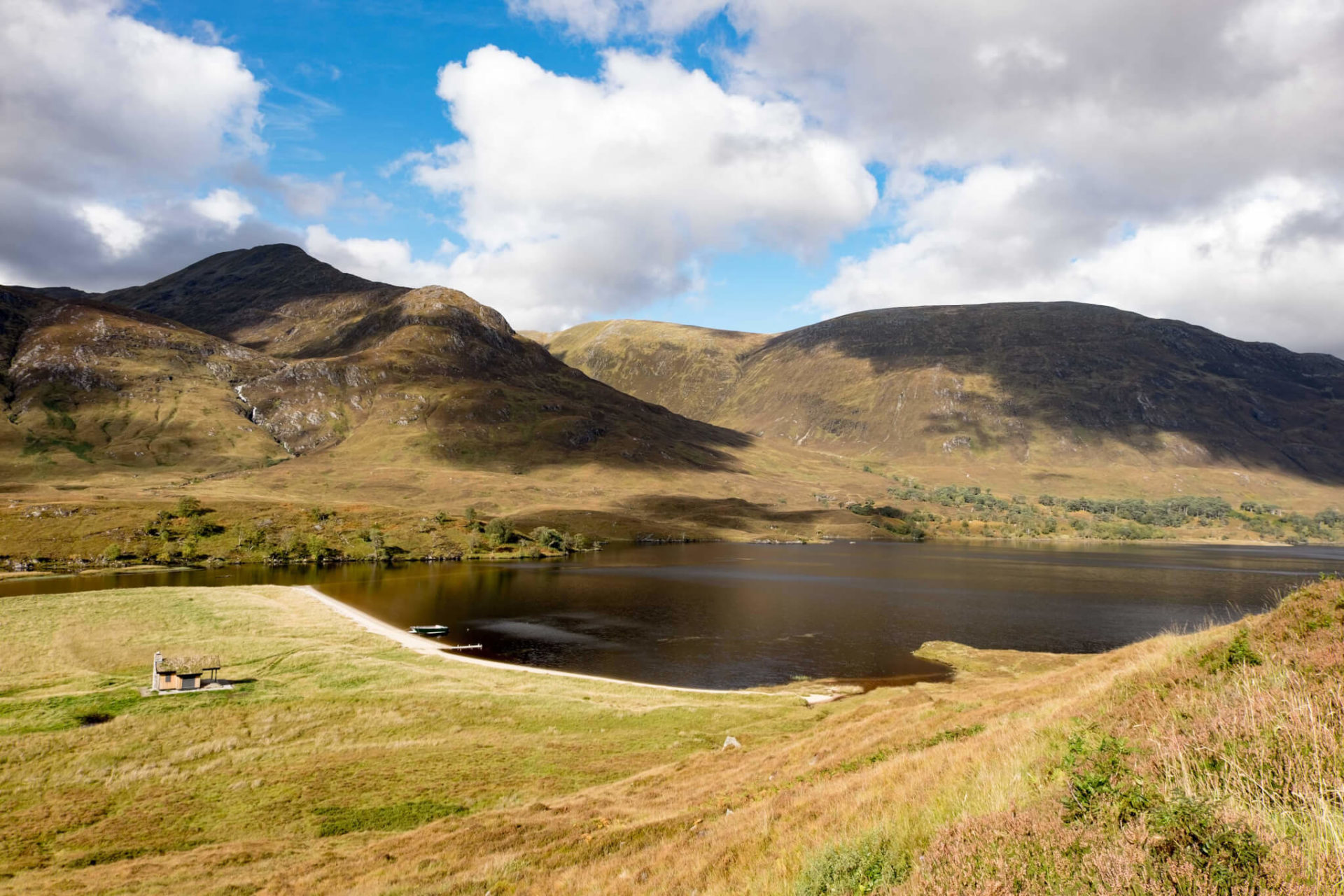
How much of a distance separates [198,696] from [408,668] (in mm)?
14295

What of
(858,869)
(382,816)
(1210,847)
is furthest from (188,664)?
(1210,847)

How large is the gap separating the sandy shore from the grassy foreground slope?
10.2ft

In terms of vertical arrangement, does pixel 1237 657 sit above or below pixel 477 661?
above

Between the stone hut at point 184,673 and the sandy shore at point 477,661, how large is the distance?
17.0 m

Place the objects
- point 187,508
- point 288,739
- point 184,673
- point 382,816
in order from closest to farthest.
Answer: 1. point 382,816
2. point 288,739
3. point 184,673
4. point 187,508

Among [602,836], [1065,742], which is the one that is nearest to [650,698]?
[602,836]

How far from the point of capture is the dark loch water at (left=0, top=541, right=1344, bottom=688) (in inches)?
2621

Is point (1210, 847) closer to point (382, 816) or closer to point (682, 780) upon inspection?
point (682, 780)

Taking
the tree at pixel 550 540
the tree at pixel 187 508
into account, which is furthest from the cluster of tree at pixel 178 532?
the tree at pixel 550 540

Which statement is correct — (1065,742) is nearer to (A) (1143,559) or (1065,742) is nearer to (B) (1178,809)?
(B) (1178,809)

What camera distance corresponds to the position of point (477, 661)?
5825 centimetres

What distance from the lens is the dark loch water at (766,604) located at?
66.6 metres

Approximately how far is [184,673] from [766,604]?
72.0m

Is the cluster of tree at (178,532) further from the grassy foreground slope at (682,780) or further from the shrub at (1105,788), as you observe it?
the shrub at (1105,788)
